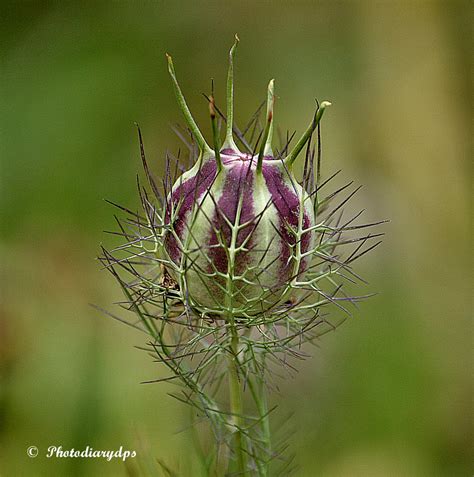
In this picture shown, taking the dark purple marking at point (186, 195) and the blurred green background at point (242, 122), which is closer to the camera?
the dark purple marking at point (186, 195)

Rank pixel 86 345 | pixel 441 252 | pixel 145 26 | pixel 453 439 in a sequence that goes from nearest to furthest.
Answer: pixel 86 345
pixel 453 439
pixel 441 252
pixel 145 26

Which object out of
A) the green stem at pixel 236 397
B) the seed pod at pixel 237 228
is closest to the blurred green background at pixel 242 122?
the green stem at pixel 236 397

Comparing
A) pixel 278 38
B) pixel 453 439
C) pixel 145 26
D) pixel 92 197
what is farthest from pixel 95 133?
pixel 453 439

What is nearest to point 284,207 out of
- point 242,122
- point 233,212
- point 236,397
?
point 233,212

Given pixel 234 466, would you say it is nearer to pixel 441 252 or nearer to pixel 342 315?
pixel 342 315

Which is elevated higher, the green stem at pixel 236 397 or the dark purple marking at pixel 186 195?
the dark purple marking at pixel 186 195

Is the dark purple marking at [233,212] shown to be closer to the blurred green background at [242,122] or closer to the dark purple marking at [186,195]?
the dark purple marking at [186,195]

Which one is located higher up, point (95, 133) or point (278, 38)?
point (278, 38)

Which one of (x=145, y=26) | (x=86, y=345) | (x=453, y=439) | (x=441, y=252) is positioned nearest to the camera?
(x=86, y=345)

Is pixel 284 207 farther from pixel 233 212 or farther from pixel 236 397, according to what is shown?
pixel 236 397
